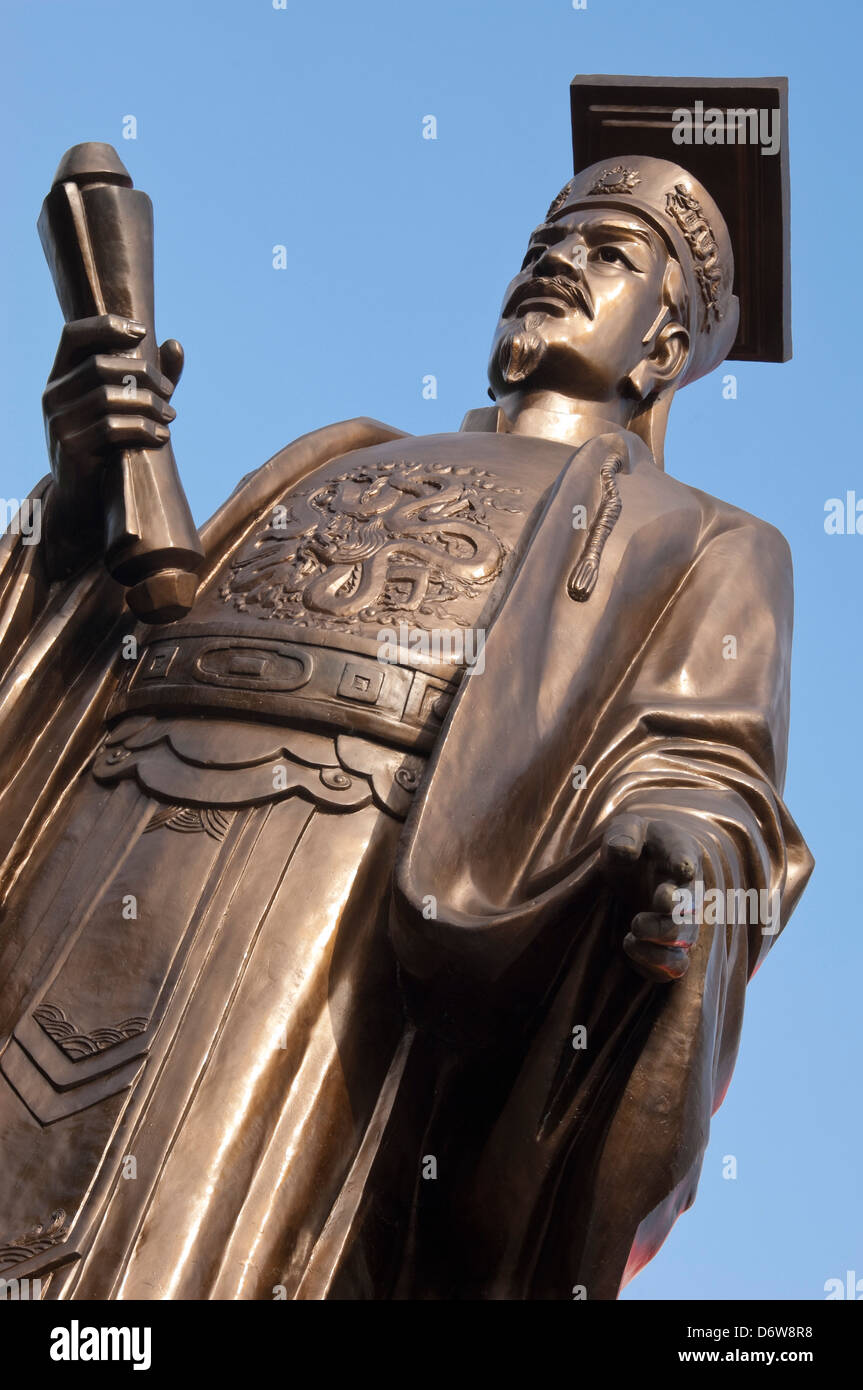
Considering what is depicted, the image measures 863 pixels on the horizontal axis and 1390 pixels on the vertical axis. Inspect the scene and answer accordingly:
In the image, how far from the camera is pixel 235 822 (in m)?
5.34

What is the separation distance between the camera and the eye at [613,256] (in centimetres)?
732

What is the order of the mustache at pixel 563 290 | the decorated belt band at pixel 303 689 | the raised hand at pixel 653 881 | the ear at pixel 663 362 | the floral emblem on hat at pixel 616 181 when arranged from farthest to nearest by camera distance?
the floral emblem on hat at pixel 616 181 < the ear at pixel 663 362 < the mustache at pixel 563 290 < the decorated belt band at pixel 303 689 < the raised hand at pixel 653 881

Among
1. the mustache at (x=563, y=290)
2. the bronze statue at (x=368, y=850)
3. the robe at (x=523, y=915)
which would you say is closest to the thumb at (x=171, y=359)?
the bronze statue at (x=368, y=850)

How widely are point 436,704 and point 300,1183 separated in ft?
4.32

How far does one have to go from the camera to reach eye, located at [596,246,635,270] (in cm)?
732

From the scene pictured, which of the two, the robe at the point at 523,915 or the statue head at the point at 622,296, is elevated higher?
the statue head at the point at 622,296

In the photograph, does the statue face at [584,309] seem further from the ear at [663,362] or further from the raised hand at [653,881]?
the raised hand at [653,881]

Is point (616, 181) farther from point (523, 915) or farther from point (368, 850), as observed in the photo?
point (523, 915)

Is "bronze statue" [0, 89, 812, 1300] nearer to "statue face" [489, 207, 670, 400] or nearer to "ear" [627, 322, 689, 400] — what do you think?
"statue face" [489, 207, 670, 400]

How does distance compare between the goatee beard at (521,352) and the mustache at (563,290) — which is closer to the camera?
the goatee beard at (521,352)

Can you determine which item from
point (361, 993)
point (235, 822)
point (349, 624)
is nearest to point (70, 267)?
point (349, 624)

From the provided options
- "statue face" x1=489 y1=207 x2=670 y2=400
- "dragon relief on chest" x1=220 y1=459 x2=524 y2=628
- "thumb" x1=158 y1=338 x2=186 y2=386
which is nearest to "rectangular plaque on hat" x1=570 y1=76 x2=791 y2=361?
"statue face" x1=489 y1=207 x2=670 y2=400

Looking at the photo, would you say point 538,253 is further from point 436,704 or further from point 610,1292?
point 610,1292

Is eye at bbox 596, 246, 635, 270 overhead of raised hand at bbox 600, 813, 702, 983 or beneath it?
overhead
